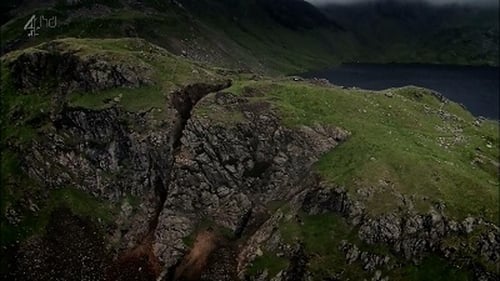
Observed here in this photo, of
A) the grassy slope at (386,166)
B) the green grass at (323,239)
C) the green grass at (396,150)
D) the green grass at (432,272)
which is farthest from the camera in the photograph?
the green grass at (396,150)

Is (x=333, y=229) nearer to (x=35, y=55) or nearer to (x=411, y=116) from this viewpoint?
(x=411, y=116)

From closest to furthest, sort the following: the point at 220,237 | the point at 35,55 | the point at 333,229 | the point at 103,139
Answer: the point at 333,229 < the point at 220,237 < the point at 103,139 < the point at 35,55

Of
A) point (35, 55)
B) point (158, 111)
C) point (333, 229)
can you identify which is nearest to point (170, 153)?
point (158, 111)

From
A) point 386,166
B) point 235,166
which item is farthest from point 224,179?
point 386,166

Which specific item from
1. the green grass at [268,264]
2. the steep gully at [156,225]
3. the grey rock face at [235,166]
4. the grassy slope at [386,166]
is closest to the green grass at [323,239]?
the grassy slope at [386,166]

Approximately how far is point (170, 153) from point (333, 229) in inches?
985

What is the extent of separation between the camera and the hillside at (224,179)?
2564 inches

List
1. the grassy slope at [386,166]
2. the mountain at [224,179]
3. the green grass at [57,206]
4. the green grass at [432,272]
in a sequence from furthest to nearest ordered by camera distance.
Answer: the green grass at [57,206]
the mountain at [224,179]
the grassy slope at [386,166]
the green grass at [432,272]

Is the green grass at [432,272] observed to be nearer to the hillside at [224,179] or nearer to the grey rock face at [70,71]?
the hillside at [224,179]

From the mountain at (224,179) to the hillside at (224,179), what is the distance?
180 millimetres

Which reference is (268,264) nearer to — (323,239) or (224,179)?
(323,239)

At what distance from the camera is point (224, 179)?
3004 inches

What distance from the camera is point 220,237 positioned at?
72.4 meters

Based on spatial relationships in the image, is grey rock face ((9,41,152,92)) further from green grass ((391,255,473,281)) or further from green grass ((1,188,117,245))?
green grass ((391,255,473,281))
